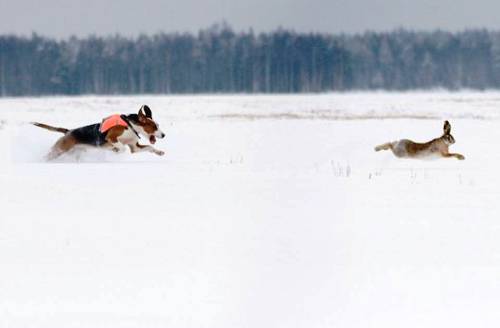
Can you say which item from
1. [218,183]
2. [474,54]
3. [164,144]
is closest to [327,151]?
[164,144]

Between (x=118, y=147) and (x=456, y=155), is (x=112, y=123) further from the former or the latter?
(x=456, y=155)

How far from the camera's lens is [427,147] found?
634 inches

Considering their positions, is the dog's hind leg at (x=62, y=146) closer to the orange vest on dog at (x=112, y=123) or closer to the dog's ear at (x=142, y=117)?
the orange vest on dog at (x=112, y=123)

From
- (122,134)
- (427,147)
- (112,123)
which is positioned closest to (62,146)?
(112,123)

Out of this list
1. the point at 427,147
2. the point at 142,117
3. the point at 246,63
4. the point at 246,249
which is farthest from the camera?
the point at 246,63

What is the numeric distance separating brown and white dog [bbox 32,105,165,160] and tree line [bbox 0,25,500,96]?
77262 mm

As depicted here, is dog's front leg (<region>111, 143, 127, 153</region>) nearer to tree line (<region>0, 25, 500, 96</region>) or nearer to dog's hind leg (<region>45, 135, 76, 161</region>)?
dog's hind leg (<region>45, 135, 76, 161</region>)

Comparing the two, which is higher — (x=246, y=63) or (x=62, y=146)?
(x=246, y=63)

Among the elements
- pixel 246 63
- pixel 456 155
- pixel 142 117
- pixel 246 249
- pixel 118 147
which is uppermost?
pixel 246 63

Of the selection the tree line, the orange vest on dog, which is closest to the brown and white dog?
the orange vest on dog

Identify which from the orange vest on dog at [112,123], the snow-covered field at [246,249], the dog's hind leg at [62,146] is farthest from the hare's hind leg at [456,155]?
the dog's hind leg at [62,146]

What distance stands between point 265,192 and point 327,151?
10.4 meters

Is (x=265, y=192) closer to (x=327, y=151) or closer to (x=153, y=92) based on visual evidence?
(x=327, y=151)

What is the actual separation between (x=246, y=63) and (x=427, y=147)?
8442 cm
